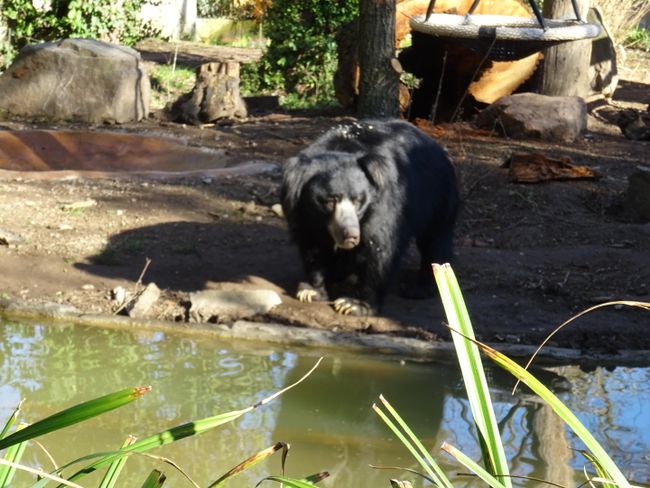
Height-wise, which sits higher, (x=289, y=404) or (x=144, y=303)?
(x=289, y=404)

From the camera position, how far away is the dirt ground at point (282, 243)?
16.1ft

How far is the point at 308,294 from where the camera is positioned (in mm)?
5051

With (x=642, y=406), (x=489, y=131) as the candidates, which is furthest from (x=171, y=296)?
(x=489, y=131)

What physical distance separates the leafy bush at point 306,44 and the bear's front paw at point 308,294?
5787 mm

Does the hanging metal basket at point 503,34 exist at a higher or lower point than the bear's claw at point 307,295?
higher

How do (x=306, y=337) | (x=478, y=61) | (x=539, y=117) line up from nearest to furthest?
(x=306, y=337), (x=539, y=117), (x=478, y=61)

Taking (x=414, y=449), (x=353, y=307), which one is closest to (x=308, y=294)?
(x=353, y=307)

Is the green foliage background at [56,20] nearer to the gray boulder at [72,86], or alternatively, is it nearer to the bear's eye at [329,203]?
the gray boulder at [72,86]

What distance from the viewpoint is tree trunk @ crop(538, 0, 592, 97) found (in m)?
9.29

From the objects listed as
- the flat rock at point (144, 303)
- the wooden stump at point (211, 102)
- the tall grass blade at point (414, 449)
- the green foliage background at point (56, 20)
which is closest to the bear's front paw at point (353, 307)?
the flat rock at point (144, 303)

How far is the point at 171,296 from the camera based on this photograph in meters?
4.95

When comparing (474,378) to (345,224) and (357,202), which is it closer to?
(345,224)

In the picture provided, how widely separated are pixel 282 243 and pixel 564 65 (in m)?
4.60

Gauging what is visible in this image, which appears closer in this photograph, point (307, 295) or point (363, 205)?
point (363, 205)
